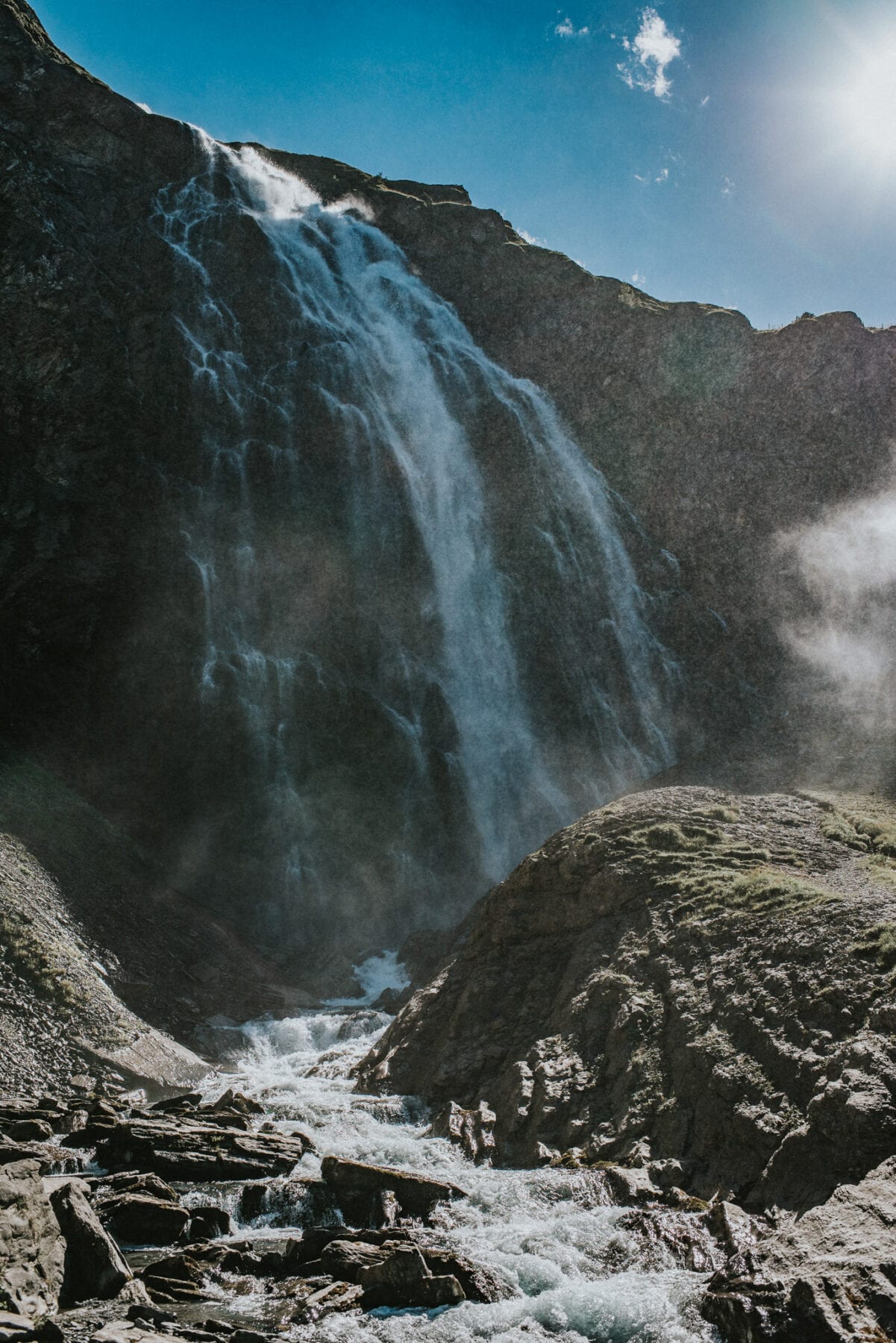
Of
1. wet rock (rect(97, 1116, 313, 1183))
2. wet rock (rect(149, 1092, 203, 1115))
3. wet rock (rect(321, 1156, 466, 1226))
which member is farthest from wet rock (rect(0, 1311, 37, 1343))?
wet rock (rect(149, 1092, 203, 1115))

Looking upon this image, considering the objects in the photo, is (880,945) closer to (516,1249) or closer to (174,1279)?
(516,1249)

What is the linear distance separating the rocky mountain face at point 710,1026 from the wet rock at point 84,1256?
553 cm

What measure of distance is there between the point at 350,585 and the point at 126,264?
70.3ft

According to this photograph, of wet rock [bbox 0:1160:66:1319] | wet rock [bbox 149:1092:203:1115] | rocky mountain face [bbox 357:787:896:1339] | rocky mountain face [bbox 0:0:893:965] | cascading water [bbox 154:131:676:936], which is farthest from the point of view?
cascading water [bbox 154:131:676:936]

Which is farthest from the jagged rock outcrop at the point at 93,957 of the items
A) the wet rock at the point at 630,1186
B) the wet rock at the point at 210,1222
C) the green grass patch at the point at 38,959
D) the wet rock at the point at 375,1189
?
the wet rock at the point at 630,1186

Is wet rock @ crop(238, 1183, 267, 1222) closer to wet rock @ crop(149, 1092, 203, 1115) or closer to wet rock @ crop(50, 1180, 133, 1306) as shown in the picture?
wet rock @ crop(50, 1180, 133, 1306)

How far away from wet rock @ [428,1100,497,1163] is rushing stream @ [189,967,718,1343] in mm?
222

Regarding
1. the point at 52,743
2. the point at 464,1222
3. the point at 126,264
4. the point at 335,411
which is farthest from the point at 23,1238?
the point at 126,264

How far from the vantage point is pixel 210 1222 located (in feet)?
37.8

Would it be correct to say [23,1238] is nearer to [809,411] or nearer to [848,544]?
[848,544]

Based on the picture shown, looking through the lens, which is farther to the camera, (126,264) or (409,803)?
(126,264)

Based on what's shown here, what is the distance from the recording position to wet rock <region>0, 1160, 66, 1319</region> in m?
7.93

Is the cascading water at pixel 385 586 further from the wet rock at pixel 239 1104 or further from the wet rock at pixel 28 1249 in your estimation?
the wet rock at pixel 28 1249

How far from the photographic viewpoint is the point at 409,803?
39500 millimetres
